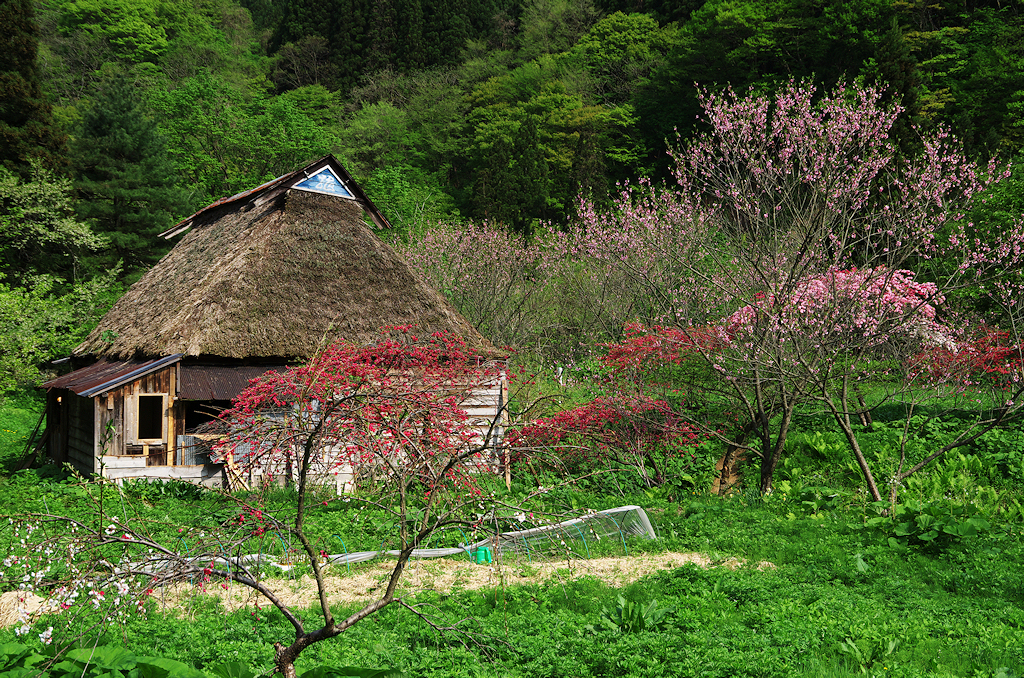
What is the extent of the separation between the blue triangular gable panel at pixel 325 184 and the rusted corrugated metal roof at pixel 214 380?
4.96m

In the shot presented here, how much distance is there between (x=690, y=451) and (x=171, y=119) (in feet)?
105

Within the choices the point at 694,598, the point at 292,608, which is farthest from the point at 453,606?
the point at 694,598

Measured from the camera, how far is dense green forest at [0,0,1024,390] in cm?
2361

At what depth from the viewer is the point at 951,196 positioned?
1878cm

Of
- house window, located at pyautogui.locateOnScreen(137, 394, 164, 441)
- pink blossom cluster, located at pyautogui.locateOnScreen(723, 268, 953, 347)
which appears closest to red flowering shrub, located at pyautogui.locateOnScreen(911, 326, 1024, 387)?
pink blossom cluster, located at pyautogui.locateOnScreen(723, 268, 953, 347)

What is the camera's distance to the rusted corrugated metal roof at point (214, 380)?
42.5ft

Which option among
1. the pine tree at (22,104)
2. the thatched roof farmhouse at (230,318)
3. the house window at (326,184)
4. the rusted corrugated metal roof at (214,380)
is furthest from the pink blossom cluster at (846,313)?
the pine tree at (22,104)

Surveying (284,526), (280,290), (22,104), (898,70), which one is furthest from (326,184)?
(898,70)

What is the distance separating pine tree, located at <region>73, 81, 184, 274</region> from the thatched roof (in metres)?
9.15

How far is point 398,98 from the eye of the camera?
162 feet

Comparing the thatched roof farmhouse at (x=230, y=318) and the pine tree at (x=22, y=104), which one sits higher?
the pine tree at (x=22, y=104)

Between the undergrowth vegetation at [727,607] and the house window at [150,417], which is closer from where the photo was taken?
the undergrowth vegetation at [727,607]

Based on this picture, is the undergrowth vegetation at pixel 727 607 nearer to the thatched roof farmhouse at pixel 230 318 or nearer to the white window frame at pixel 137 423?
the white window frame at pixel 137 423

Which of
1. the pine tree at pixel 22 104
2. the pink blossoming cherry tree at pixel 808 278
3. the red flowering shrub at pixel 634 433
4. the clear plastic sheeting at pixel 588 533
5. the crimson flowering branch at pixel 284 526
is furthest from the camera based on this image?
the pine tree at pixel 22 104
